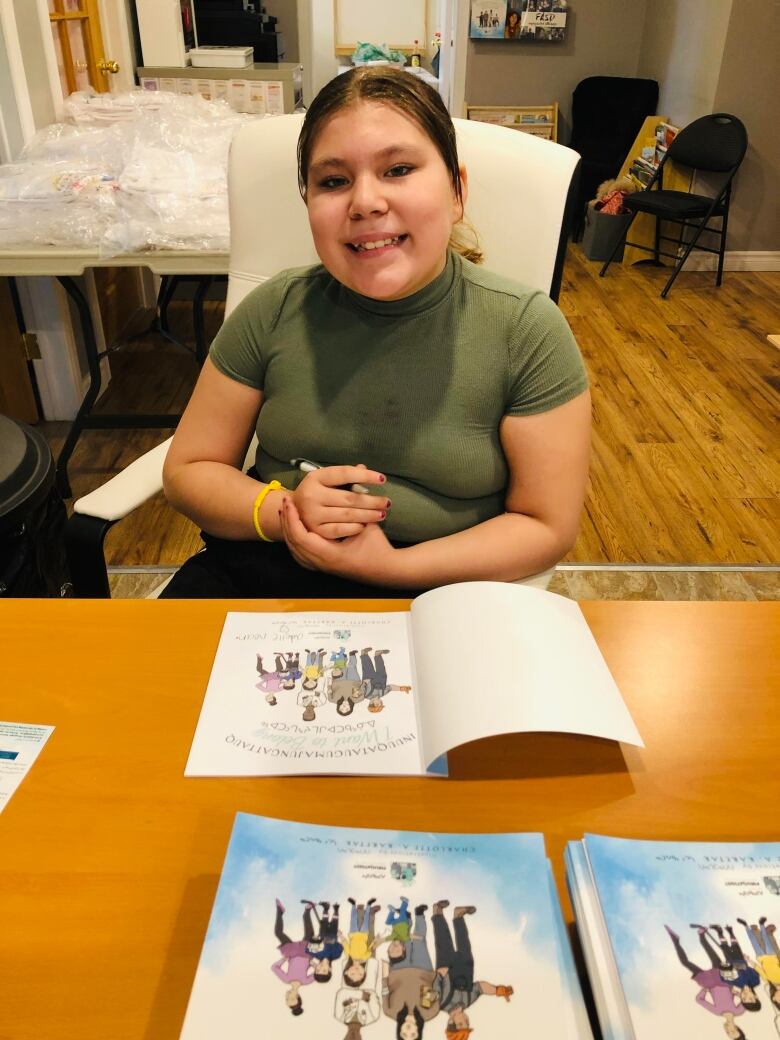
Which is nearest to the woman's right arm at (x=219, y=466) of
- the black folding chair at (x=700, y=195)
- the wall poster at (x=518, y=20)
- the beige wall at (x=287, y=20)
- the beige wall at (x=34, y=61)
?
the beige wall at (x=34, y=61)

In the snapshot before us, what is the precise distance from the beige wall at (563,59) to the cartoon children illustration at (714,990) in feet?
19.1

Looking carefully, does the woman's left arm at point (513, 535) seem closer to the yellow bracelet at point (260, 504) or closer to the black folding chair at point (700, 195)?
the yellow bracelet at point (260, 504)

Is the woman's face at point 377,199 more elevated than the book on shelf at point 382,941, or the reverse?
the woman's face at point 377,199

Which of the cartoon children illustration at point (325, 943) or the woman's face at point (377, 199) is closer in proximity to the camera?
the cartoon children illustration at point (325, 943)

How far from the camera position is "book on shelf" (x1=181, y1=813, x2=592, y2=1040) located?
0.50 meters

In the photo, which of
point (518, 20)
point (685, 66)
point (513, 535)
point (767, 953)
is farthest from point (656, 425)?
point (518, 20)

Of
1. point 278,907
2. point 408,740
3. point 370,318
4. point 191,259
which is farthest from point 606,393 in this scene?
point 278,907

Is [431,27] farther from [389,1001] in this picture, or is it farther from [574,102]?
[389,1001]

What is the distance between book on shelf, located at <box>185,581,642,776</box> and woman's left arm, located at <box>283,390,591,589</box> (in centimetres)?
14

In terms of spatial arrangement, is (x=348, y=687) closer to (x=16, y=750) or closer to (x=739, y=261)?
(x=16, y=750)

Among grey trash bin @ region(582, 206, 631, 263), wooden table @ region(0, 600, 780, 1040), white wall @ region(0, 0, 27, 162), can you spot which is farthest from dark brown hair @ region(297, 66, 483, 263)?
grey trash bin @ region(582, 206, 631, 263)

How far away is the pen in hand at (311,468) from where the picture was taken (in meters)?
0.99

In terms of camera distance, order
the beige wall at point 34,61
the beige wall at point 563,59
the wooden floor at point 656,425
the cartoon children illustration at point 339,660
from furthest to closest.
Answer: the beige wall at point 563,59, the beige wall at point 34,61, the wooden floor at point 656,425, the cartoon children illustration at point 339,660

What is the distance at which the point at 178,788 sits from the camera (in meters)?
0.68
